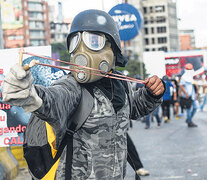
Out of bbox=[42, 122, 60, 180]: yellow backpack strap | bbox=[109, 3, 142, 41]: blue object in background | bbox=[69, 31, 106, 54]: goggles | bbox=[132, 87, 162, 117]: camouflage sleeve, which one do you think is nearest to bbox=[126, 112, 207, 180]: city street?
bbox=[109, 3, 142, 41]: blue object in background

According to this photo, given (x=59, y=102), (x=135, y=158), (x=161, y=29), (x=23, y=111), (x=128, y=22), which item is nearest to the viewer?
(x=59, y=102)

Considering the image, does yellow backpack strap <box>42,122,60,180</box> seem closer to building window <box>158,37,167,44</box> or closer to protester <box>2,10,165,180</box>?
protester <box>2,10,165,180</box>

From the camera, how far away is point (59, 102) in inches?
92.2

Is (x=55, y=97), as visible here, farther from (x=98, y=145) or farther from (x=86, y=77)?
(x=98, y=145)

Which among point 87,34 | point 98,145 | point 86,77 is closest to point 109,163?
point 98,145

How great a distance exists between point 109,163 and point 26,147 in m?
0.57

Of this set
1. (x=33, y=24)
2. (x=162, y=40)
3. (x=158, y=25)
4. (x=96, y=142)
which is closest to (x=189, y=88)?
(x=96, y=142)

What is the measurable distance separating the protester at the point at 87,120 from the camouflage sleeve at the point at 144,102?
0.13m

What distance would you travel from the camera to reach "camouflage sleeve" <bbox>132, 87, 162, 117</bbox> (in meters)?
3.02

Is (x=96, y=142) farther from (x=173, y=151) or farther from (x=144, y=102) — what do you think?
(x=173, y=151)

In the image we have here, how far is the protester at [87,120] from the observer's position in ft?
8.54

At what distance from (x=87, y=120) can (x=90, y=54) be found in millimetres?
438

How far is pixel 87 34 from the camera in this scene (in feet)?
9.14

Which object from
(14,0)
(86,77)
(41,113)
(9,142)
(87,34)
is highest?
(14,0)
